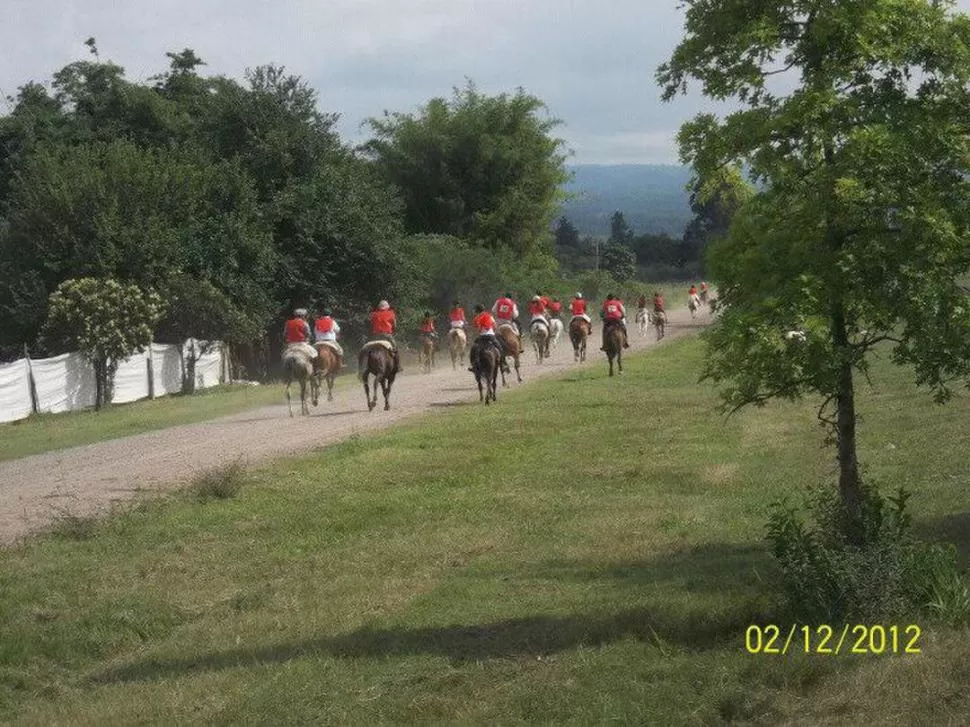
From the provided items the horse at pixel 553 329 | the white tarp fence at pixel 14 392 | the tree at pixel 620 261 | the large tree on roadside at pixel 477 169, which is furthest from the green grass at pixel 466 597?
the tree at pixel 620 261

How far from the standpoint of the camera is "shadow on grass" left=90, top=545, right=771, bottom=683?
400 inches

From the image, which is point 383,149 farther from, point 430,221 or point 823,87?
point 823,87

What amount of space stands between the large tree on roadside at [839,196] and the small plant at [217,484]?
9.20m

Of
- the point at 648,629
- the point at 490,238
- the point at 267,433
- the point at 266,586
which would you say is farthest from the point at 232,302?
the point at 648,629

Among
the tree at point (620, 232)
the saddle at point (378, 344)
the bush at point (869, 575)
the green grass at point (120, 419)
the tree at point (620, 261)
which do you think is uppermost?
the tree at point (620, 232)

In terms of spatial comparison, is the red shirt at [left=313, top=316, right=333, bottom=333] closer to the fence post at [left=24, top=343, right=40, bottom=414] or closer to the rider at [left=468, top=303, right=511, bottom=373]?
the rider at [left=468, top=303, right=511, bottom=373]

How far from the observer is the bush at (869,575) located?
31.2 feet

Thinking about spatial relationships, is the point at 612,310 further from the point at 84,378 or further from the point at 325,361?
the point at 84,378

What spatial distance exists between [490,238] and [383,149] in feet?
23.3

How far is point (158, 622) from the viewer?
39.5ft

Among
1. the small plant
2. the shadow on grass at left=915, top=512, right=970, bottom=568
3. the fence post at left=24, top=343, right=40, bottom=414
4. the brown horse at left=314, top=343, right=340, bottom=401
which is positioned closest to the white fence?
the fence post at left=24, top=343, right=40, bottom=414

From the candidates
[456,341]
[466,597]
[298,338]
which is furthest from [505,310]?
[466,597]

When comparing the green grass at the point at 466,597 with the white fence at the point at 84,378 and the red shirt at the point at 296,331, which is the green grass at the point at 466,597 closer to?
the red shirt at the point at 296,331

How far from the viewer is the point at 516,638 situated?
34.7 feet
